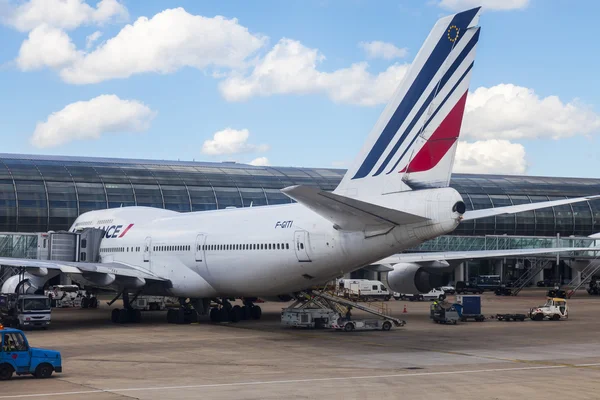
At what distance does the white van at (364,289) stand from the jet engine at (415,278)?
61.5ft

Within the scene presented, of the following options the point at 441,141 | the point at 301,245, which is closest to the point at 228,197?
the point at 301,245

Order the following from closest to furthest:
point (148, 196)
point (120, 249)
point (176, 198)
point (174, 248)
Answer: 1. point (174, 248)
2. point (120, 249)
3. point (148, 196)
4. point (176, 198)

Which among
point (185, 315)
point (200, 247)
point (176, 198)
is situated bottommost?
point (185, 315)

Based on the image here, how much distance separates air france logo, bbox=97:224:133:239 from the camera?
41812mm

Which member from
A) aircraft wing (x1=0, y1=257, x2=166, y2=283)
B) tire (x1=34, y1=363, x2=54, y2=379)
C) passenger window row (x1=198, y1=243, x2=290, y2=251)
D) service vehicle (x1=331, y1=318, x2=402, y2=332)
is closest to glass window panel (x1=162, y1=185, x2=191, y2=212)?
aircraft wing (x1=0, y1=257, x2=166, y2=283)

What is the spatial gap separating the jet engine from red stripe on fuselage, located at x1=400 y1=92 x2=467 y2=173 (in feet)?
47.0

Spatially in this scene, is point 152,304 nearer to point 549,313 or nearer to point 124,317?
point 124,317

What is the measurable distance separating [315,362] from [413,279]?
1673 cm

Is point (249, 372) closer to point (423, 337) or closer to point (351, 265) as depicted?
point (351, 265)

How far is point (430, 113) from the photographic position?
82.4 feet

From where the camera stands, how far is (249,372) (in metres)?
21.1

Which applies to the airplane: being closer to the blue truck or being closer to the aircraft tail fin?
the aircraft tail fin

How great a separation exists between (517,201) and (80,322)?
49.6 meters

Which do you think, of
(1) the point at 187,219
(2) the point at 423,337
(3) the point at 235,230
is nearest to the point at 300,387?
(2) the point at 423,337
